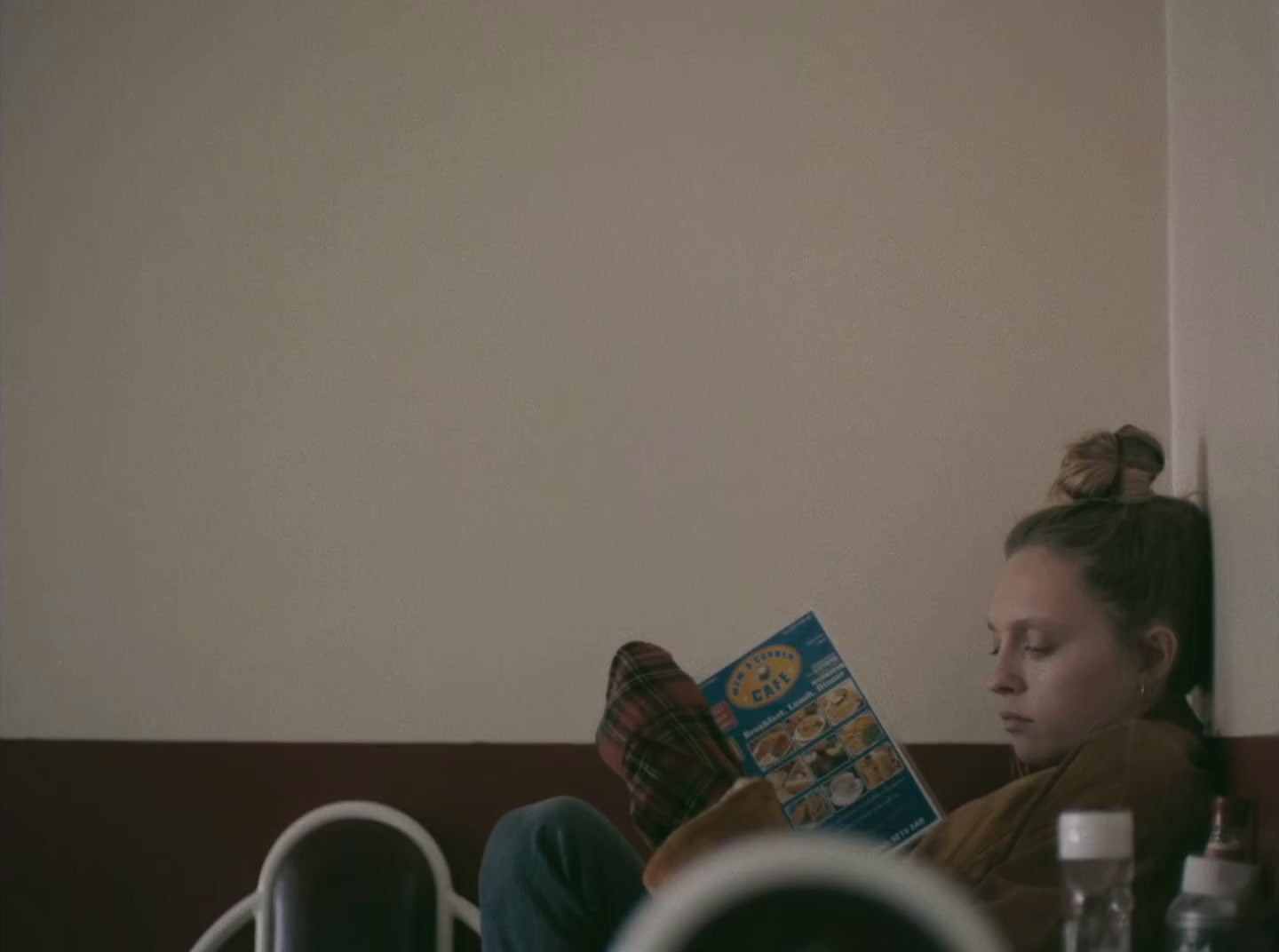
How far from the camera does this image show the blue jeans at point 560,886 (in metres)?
1.33

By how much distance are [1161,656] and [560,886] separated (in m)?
0.57

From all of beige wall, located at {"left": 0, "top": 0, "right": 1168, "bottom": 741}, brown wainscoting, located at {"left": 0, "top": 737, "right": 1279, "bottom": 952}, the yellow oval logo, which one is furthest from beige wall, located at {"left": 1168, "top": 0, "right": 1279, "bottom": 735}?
brown wainscoting, located at {"left": 0, "top": 737, "right": 1279, "bottom": 952}

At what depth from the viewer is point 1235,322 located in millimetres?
1315

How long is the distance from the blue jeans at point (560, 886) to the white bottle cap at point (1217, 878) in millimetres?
480

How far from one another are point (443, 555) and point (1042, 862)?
1.07m

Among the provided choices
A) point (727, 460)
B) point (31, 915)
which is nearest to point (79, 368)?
point (31, 915)

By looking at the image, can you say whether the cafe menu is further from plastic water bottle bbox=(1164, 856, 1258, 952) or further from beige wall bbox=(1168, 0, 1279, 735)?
plastic water bottle bbox=(1164, 856, 1258, 952)

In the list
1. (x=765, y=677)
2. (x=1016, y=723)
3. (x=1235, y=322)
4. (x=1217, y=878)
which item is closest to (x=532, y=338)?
(x=765, y=677)

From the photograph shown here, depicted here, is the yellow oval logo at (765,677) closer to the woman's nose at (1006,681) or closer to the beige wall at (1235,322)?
the woman's nose at (1006,681)

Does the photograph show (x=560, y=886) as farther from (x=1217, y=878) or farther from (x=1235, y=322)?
(x=1235, y=322)

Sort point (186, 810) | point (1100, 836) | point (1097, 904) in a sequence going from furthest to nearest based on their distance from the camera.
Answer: point (186, 810), point (1097, 904), point (1100, 836)

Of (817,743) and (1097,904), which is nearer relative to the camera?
(1097,904)

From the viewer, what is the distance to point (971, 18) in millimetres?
2035

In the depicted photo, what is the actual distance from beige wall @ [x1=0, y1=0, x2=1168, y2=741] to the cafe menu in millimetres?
451
